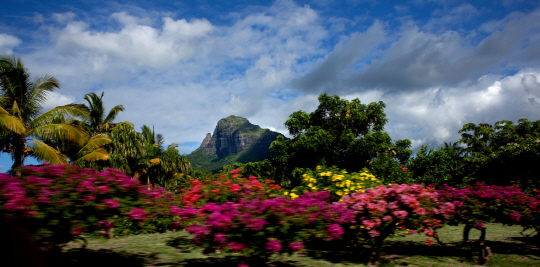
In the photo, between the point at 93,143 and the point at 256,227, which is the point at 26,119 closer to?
the point at 93,143

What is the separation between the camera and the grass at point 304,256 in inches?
195

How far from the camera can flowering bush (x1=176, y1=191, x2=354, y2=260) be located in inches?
123

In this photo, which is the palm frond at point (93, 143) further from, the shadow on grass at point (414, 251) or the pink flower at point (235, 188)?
the pink flower at point (235, 188)

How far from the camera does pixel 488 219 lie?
5.90 metres

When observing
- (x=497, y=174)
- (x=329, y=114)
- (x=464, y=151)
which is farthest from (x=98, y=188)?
(x=464, y=151)

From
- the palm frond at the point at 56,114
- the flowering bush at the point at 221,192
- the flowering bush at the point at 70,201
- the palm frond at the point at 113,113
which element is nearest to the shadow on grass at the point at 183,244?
the flowering bush at the point at 221,192

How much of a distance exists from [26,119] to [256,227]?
12.9 metres

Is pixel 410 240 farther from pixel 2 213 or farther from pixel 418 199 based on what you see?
pixel 2 213

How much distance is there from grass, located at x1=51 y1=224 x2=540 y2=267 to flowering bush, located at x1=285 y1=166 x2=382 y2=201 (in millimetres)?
1407

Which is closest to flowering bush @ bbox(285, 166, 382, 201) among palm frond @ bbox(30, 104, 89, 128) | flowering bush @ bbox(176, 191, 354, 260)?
flowering bush @ bbox(176, 191, 354, 260)

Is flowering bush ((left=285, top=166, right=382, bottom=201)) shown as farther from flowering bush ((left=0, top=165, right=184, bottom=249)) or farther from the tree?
the tree

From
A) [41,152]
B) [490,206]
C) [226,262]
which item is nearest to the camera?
[226,262]

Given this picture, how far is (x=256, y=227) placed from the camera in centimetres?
304

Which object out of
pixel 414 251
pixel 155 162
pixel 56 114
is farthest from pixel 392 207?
pixel 155 162
